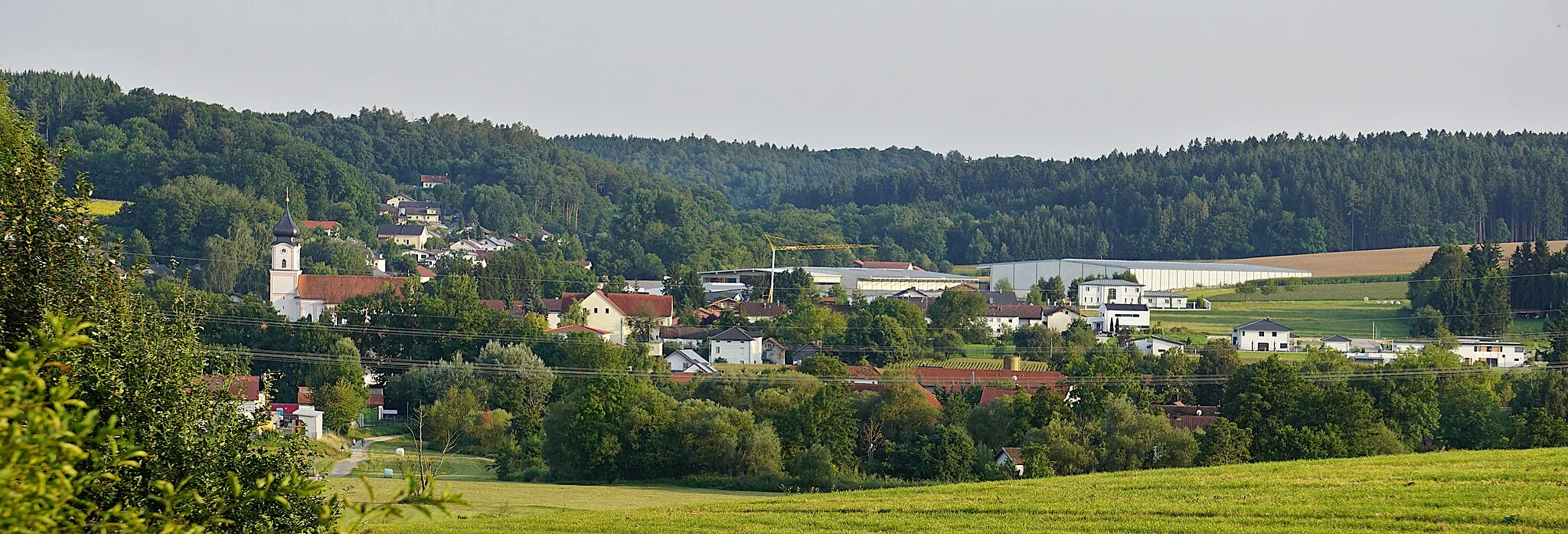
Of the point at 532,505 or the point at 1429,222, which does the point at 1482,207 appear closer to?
the point at 1429,222

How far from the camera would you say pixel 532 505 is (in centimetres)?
2553

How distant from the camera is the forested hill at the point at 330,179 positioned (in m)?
102

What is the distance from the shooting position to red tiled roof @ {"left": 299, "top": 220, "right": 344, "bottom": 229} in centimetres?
10995

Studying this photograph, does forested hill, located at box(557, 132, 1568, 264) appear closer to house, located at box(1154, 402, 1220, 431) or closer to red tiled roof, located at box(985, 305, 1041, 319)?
red tiled roof, located at box(985, 305, 1041, 319)

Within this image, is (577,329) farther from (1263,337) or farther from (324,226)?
(324,226)

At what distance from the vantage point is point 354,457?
37500 millimetres

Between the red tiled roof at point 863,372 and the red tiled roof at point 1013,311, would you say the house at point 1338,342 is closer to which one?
the red tiled roof at point 1013,311

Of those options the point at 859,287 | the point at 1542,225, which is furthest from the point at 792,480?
the point at 1542,225

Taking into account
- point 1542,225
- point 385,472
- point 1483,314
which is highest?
point 1542,225

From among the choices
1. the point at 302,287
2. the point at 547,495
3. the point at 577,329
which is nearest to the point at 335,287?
the point at 302,287

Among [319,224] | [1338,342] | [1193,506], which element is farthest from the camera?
[319,224]

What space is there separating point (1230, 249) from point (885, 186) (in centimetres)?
6118

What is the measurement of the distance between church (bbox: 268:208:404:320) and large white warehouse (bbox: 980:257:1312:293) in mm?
45969

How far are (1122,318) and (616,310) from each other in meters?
25.0
